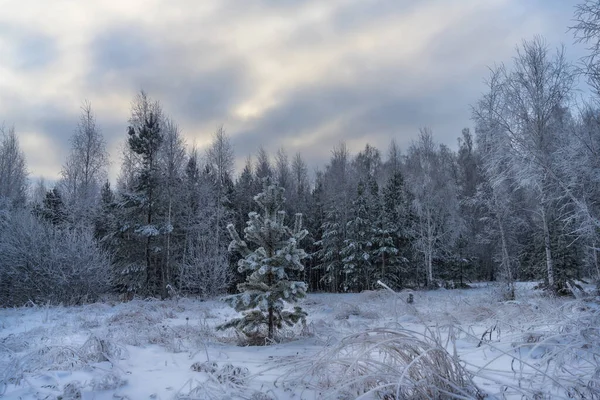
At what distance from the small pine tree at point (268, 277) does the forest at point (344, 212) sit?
0.99 meters

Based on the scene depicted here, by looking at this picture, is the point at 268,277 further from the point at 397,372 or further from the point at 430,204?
the point at 430,204

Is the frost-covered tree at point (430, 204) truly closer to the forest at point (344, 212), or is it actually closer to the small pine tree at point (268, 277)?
the forest at point (344, 212)

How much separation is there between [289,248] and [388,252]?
20.7 meters

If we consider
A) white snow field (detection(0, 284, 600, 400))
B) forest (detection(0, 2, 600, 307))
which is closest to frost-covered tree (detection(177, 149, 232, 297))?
forest (detection(0, 2, 600, 307))

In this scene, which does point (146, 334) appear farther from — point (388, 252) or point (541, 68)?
point (388, 252)

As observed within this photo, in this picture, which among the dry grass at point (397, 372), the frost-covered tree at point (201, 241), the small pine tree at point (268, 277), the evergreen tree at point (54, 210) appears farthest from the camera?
the evergreen tree at point (54, 210)

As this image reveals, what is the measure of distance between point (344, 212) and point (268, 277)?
2228cm

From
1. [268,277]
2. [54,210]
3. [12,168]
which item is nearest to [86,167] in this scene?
[54,210]

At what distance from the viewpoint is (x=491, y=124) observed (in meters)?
15.3

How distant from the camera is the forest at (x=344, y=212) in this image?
45.3 feet

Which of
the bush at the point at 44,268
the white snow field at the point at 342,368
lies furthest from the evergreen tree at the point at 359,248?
the white snow field at the point at 342,368

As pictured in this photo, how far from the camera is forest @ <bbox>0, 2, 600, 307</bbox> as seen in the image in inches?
543

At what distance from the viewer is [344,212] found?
2850cm

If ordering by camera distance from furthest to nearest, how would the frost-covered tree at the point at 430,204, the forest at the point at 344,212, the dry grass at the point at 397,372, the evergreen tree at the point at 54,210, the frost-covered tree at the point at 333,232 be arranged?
the frost-covered tree at the point at 333,232, the frost-covered tree at the point at 430,204, the evergreen tree at the point at 54,210, the forest at the point at 344,212, the dry grass at the point at 397,372
